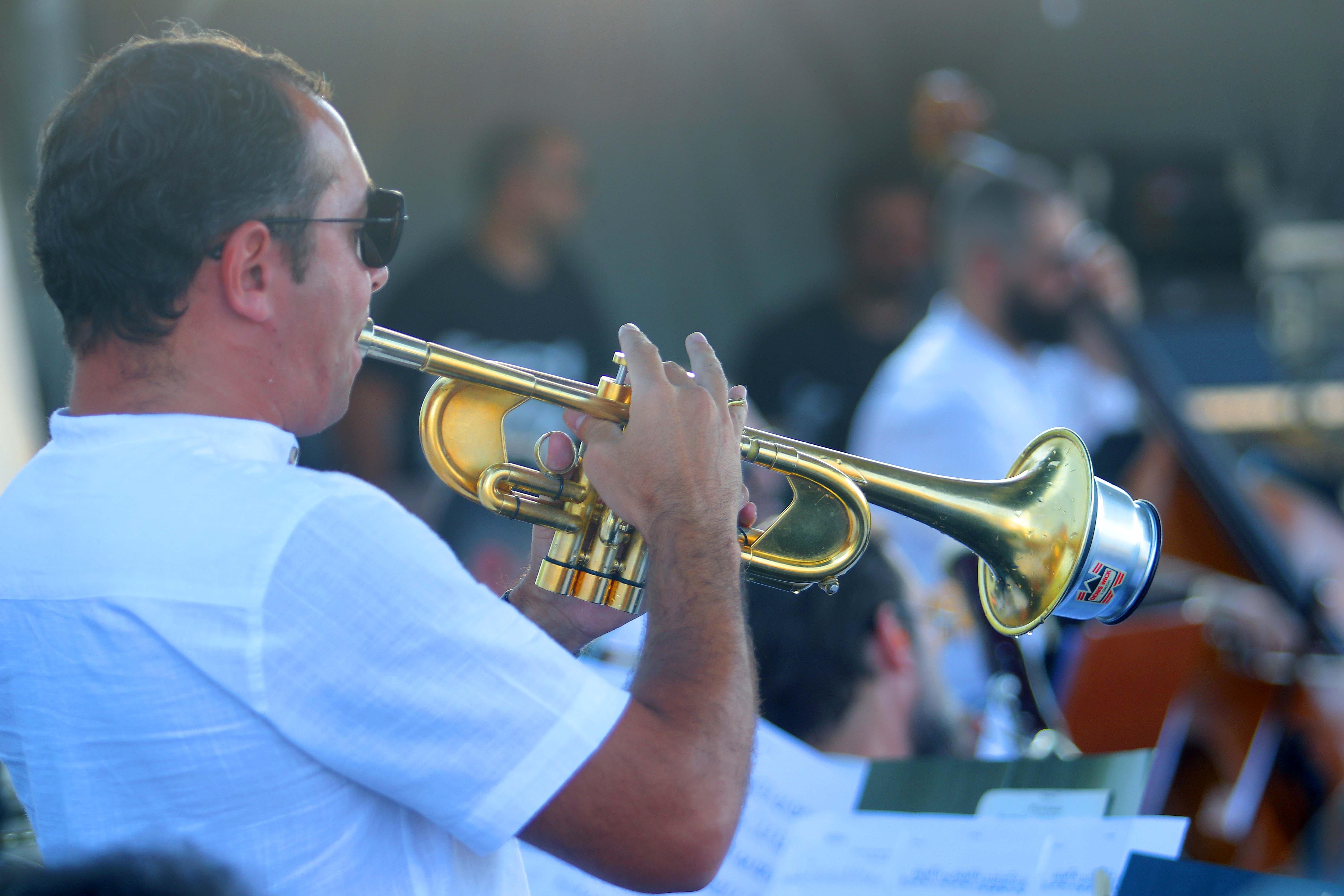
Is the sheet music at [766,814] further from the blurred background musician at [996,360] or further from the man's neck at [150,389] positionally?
the blurred background musician at [996,360]

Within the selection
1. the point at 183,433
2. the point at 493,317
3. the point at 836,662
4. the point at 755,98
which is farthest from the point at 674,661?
the point at 755,98

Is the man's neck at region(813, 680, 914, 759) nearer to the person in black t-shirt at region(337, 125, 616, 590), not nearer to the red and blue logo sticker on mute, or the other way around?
the red and blue logo sticker on mute

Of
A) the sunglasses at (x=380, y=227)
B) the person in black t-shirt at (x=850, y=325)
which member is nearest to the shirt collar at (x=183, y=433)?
the sunglasses at (x=380, y=227)

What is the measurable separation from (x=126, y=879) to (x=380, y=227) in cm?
82

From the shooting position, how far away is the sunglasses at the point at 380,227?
4.49ft

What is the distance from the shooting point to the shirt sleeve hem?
1105mm

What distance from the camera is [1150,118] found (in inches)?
238

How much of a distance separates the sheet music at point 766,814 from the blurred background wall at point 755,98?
286cm

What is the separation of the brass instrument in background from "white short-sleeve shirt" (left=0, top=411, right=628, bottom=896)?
0.32 metres

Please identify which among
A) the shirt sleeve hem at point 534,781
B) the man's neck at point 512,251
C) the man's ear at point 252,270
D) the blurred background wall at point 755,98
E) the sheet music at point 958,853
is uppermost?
the blurred background wall at point 755,98

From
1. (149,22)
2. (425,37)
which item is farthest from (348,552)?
(425,37)

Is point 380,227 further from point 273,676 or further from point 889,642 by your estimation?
point 889,642

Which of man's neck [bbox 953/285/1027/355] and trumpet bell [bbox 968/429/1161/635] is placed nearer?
trumpet bell [bbox 968/429/1161/635]

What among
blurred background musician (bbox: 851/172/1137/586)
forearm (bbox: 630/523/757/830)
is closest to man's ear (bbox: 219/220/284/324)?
forearm (bbox: 630/523/757/830)
